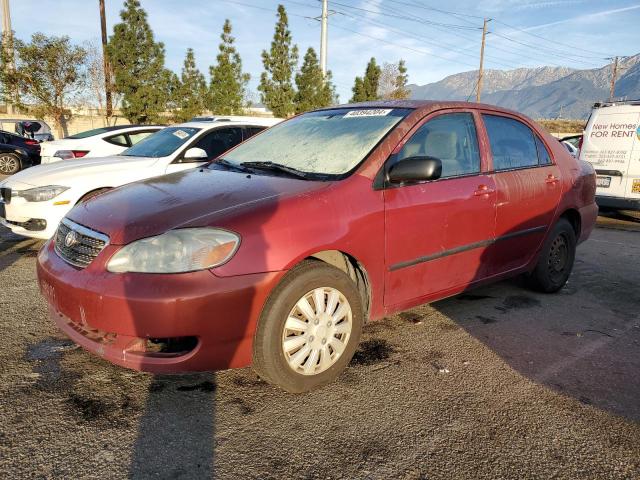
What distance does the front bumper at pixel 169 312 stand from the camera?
2311mm

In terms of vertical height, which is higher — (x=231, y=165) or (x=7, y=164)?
(x=231, y=165)

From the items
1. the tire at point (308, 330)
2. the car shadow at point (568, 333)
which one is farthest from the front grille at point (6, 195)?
the car shadow at point (568, 333)

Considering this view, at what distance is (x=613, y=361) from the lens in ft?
10.5

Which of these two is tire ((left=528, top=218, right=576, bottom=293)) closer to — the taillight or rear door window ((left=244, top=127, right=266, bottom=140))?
rear door window ((left=244, top=127, right=266, bottom=140))

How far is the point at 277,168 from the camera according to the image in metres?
3.24

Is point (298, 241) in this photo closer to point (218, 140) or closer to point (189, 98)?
point (218, 140)

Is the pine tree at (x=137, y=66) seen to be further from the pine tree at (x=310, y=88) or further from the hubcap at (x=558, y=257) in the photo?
the hubcap at (x=558, y=257)

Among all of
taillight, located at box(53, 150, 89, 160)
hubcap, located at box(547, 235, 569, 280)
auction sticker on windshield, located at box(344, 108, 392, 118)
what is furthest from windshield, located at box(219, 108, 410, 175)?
taillight, located at box(53, 150, 89, 160)

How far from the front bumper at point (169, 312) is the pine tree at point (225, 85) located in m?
25.0

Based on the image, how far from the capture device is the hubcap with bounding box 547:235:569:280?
4445 millimetres

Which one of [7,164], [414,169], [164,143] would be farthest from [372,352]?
[7,164]

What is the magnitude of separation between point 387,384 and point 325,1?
27315 millimetres

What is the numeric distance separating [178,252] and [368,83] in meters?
33.0

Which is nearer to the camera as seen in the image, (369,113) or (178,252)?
(178,252)
